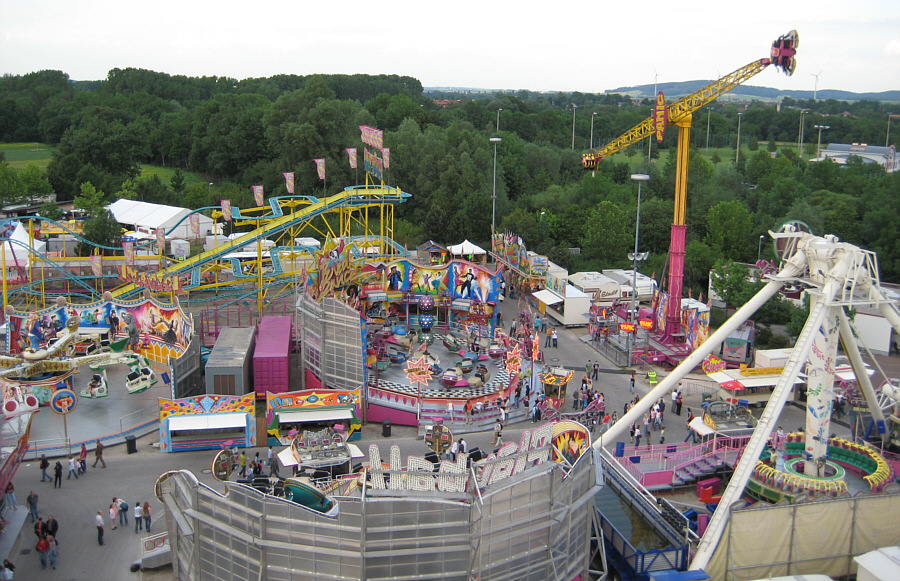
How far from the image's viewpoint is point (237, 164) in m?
86.9

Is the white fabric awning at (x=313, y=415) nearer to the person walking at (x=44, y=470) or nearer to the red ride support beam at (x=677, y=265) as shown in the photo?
the person walking at (x=44, y=470)

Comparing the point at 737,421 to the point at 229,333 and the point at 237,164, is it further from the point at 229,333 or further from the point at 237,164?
the point at 237,164

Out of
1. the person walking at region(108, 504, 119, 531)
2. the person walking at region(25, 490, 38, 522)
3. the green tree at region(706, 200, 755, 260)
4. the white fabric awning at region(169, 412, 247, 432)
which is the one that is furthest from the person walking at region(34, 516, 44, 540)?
the green tree at region(706, 200, 755, 260)

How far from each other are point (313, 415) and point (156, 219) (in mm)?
37991

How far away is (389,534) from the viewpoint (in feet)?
56.6

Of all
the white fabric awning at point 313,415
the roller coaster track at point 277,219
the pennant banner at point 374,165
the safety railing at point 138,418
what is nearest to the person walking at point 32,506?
the safety railing at point 138,418

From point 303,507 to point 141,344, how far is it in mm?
20278

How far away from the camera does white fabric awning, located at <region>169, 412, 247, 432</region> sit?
28.8m

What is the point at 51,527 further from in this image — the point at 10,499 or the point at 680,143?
the point at 680,143

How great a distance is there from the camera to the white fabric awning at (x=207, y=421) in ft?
94.6

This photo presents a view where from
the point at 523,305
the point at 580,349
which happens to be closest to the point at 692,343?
the point at 580,349

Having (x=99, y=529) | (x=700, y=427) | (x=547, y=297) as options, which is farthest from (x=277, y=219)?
(x=700, y=427)

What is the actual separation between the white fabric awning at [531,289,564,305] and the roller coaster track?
10.1 metres

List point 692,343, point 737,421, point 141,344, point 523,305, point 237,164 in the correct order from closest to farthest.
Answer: point 737,421 < point 141,344 < point 692,343 < point 523,305 < point 237,164
